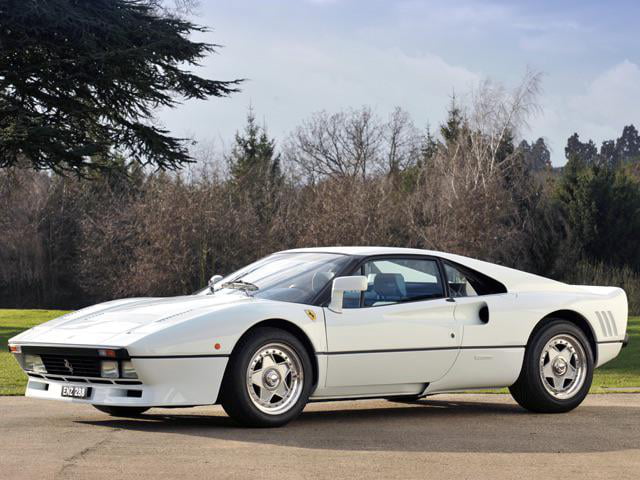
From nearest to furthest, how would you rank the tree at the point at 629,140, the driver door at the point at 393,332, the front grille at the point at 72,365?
the front grille at the point at 72,365 → the driver door at the point at 393,332 → the tree at the point at 629,140

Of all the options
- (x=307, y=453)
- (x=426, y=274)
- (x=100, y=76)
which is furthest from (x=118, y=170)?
(x=307, y=453)

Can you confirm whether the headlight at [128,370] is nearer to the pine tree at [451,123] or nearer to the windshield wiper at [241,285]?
the windshield wiper at [241,285]

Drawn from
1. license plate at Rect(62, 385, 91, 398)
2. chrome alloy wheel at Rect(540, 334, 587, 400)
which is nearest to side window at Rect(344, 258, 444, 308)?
chrome alloy wheel at Rect(540, 334, 587, 400)

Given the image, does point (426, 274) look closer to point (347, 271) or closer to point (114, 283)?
point (347, 271)

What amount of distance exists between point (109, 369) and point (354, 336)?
6.29 ft

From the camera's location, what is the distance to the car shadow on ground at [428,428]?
301 inches

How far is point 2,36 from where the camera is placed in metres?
24.2

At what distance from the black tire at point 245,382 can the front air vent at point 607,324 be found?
10.4 ft

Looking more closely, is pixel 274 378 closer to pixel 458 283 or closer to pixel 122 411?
pixel 122 411

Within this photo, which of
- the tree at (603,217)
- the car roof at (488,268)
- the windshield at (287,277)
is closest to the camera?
the windshield at (287,277)

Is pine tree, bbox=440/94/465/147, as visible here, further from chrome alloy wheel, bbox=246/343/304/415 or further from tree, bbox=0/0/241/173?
chrome alloy wheel, bbox=246/343/304/415

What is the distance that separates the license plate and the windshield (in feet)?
4.83

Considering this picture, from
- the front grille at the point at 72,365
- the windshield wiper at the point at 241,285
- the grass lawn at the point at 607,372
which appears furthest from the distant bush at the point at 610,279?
the front grille at the point at 72,365

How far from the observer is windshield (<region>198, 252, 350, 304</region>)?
29.1 feet
